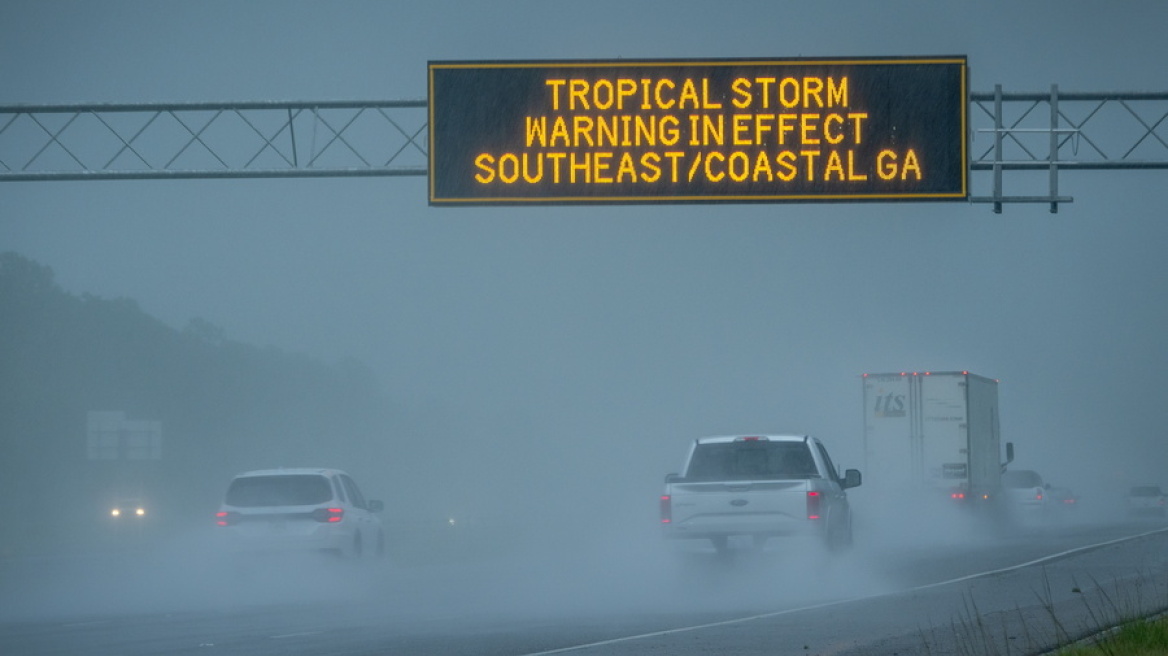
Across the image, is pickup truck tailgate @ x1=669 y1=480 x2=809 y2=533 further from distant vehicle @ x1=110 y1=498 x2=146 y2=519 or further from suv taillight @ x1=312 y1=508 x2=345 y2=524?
distant vehicle @ x1=110 y1=498 x2=146 y2=519

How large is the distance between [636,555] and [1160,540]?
10.0 metres

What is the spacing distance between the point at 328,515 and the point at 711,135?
817 cm

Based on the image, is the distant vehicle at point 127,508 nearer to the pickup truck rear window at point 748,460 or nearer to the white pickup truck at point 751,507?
the pickup truck rear window at point 748,460

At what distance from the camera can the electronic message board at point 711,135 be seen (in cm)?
2072

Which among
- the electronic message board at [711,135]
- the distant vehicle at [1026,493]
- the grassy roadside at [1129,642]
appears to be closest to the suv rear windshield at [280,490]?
the electronic message board at [711,135]

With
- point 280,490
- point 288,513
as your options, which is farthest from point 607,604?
point 280,490

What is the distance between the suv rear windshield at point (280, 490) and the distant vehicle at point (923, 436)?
19703mm

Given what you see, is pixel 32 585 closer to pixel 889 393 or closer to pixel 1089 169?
pixel 1089 169

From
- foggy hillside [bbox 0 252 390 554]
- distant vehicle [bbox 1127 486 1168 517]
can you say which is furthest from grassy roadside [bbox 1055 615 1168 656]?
distant vehicle [bbox 1127 486 1168 517]

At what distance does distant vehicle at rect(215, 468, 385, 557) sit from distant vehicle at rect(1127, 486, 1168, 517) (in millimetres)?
53685

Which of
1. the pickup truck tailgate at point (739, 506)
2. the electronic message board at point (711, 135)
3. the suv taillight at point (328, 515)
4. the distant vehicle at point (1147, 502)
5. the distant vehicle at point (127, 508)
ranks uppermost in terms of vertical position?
the electronic message board at point (711, 135)

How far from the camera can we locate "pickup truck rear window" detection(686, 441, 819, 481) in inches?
975

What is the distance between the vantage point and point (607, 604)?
20.7m

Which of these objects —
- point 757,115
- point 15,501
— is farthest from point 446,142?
point 15,501
